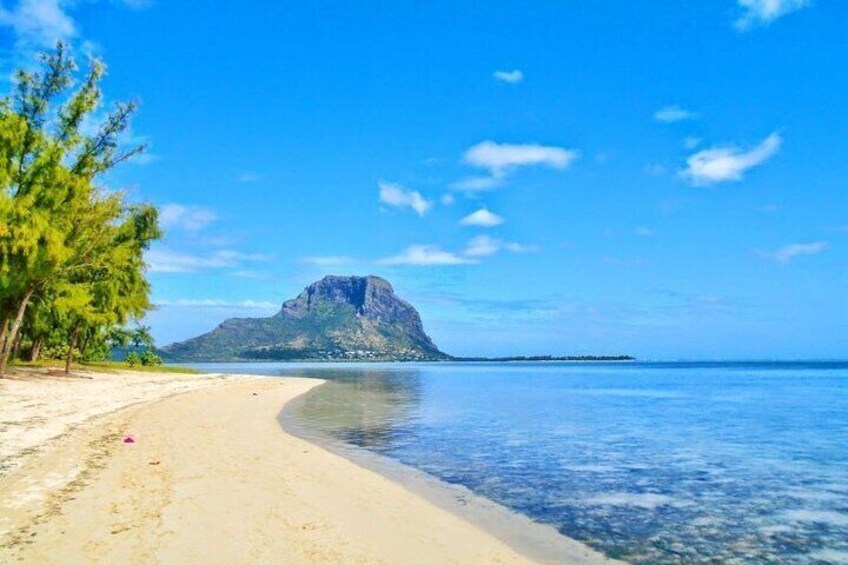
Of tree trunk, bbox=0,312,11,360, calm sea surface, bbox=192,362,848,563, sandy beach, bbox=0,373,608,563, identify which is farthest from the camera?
tree trunk, bbox=0,312,11,360

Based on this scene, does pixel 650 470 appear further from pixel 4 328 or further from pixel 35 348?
pixel 35 348

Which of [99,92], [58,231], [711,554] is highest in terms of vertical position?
[99,92]

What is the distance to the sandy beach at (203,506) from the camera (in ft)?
29.7

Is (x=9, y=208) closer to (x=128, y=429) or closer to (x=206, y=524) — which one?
(x=128, y=429)

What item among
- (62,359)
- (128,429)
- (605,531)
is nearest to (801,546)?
(605,531)

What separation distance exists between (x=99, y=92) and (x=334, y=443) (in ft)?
104

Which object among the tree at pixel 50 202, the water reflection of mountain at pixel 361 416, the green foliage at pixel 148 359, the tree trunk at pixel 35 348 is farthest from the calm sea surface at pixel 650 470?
the green foliage at pixel 148 359

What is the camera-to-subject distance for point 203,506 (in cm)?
1149

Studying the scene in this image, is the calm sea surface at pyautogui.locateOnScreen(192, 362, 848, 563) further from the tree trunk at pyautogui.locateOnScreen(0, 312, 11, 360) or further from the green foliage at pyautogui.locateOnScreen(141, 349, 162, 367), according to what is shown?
the green foliage at pyautogui.locateOnScreen(141, 349, 162, 367)

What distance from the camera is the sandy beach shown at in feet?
29.7

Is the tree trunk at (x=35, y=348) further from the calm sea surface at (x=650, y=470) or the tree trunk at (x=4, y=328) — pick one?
the calm sea surface at (x=650, y=470)

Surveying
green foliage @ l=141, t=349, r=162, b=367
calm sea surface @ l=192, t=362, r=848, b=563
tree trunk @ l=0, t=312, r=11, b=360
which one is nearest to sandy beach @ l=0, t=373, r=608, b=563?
calm sea surface @ l=192, t=362, r=848, b=563

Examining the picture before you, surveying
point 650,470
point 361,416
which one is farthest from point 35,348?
point 650,470

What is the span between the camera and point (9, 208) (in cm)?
3447
